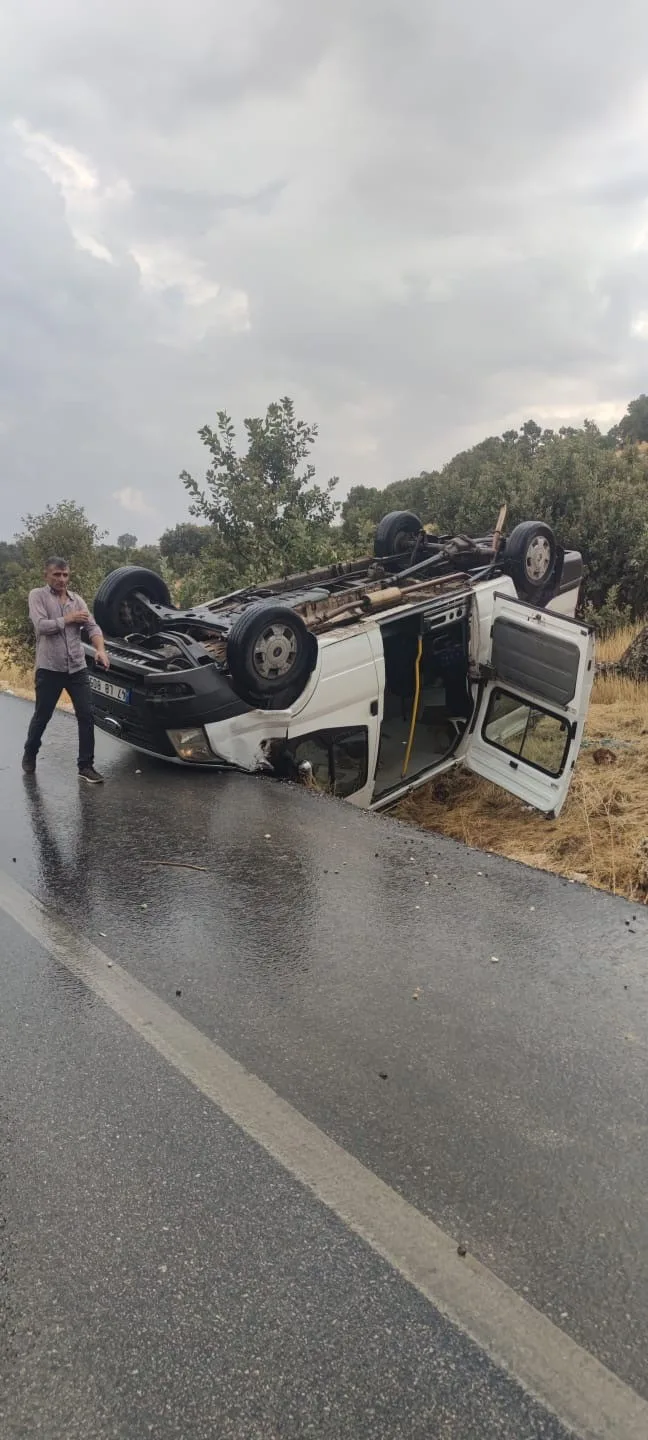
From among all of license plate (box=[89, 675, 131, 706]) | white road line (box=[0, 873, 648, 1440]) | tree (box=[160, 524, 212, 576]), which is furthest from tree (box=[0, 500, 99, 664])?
tree (box=[160, 524, 212, 576])

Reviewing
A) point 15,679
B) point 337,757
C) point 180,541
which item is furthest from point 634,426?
point 337,757

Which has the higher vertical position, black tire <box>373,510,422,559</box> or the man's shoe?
black tire <box>373,510,422,559</box>

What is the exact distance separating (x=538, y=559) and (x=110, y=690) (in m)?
4.12

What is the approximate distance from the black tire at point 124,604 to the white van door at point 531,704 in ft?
9.41

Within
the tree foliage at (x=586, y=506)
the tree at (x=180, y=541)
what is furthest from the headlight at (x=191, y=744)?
the tree at (x=180, y=541)

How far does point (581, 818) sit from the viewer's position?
6230mm

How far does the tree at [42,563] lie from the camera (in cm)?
1382

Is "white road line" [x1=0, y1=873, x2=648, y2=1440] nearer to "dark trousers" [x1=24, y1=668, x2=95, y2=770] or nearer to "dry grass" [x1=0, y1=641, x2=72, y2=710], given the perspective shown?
"dark trousers" [x1=24, y1=668, x2=95, y2=770]

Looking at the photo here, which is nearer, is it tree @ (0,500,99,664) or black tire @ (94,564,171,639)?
black tire @ (94,564,171,639)

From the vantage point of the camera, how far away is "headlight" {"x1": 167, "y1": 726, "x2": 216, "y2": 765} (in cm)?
569

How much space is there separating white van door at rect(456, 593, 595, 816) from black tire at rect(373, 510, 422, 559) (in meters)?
2.61

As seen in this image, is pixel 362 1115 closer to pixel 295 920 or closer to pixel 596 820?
pixel 295 920

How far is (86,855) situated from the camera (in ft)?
15.3

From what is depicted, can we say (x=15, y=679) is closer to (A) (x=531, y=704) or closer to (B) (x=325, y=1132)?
(A) (x=531, y=704)
